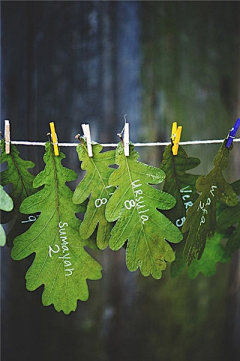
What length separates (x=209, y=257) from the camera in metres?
0.74

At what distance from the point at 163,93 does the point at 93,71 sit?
148mm

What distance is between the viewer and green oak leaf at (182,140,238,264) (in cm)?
55

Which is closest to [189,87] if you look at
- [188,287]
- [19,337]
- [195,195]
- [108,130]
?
[108,130]

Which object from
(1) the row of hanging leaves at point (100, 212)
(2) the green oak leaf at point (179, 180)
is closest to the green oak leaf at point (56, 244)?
(1) the row of hanging leaves at point (100, 212)

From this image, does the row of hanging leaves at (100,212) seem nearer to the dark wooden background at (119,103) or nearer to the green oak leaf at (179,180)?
the green oak leaf at (179,180)

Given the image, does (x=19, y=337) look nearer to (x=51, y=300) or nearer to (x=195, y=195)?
(x=51, y=300)

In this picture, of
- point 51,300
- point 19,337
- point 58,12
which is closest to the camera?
point 51,300

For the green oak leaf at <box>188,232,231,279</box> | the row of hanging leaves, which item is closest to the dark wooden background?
the green oak leaf at <box>188,232,231,279</box>

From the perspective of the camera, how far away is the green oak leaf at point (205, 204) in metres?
0.55

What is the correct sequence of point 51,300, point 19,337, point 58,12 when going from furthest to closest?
point 19,337 < point 58,12 < point 51,300

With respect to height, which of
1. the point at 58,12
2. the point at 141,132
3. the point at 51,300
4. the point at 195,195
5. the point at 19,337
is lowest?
the point at 19,337

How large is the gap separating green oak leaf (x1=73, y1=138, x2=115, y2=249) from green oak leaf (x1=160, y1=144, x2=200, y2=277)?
0.08 m

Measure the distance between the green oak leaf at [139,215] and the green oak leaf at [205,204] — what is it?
0.02 meters

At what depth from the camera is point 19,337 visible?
2.99ft
